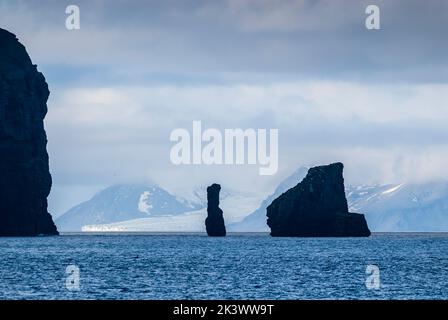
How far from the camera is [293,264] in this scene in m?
136
